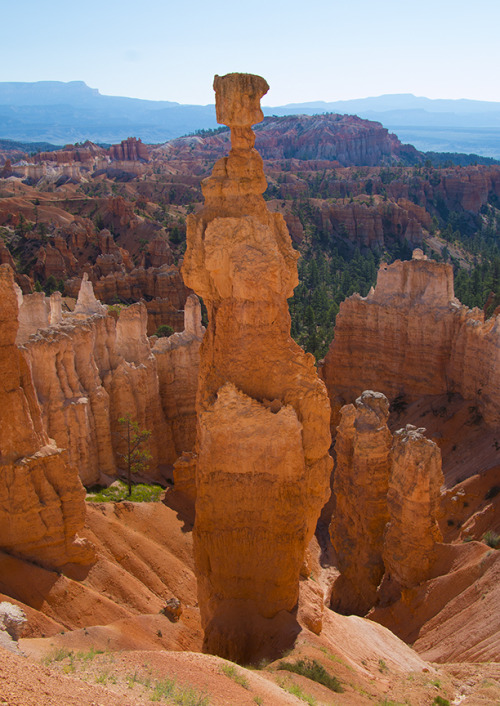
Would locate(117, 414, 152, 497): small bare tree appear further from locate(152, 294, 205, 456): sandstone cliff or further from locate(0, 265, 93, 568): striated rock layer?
locate(0, 265, 93, 568): striated rock layer

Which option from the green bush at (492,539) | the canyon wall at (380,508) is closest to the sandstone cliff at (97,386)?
the canyon wall at (380,508)

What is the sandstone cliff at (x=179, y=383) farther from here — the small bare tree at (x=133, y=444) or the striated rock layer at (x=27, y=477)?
the striated rock layer at (x=27, y=477)

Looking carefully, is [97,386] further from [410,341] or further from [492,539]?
[410,341]

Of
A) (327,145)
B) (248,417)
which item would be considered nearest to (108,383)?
(248,417)

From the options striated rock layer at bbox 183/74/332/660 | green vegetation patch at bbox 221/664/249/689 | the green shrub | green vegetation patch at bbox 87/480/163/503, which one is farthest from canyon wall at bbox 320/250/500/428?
green vegetation patch at bbox 221/664/249/689

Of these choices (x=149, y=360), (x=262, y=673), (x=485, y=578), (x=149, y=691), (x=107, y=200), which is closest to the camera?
(x=149, y=691)

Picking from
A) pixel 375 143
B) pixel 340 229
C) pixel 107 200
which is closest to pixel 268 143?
pixel 375 143

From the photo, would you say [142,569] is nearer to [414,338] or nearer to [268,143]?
[414,338]
